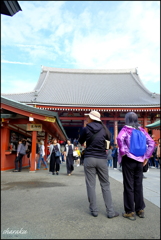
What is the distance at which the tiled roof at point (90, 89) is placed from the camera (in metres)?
20.3

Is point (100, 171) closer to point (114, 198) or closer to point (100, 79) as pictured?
point (114, 198)

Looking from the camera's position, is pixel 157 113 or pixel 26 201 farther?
pixel 157 113

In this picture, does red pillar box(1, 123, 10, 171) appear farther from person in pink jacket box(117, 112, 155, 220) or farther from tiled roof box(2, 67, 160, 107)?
person in pink jacket box(117, 112, 155, 220)

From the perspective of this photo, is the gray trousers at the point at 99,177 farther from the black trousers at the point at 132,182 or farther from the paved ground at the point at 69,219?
the black trousers at the point at 132,182

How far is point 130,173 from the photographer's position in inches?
88.6

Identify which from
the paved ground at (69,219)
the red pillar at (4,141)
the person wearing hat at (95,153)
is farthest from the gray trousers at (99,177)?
the red pillar at (4,141)

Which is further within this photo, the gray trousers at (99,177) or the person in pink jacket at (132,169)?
the gray trousers at (99,177)

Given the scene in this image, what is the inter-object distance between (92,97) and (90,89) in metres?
3.71

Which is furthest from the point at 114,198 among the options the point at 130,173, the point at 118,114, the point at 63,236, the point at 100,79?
the point at 100,79

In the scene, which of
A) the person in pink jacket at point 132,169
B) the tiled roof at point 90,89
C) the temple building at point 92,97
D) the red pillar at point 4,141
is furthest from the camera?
the tiled roof at point 90,89

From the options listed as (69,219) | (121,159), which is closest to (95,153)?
(121,159)

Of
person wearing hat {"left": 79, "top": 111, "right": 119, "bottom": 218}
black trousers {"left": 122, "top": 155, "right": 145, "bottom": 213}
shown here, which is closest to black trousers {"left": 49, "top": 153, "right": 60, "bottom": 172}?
person wearing hat {"left": 79, "top": 111, "right": 119, "bottom": 218}

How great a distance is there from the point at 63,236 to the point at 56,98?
19.5m

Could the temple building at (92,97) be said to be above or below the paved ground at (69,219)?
above
